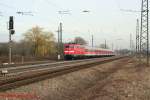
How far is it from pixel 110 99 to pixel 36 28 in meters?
102

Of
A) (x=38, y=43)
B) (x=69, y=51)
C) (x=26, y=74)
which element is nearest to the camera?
(x=26, y=74)

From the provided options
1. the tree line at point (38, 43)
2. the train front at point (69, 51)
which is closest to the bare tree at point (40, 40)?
the tree line at point (38, 43)

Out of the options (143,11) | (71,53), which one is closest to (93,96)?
(143,11)

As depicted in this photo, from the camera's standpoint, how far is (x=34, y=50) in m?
105

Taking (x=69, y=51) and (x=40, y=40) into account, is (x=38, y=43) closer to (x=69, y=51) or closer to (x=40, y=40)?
(x=40, y=40)

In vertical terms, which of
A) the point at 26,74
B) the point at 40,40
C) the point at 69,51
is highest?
the point at 40,40

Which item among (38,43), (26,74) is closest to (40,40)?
(38,43)

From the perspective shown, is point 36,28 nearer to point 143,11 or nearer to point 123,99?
point 143,11

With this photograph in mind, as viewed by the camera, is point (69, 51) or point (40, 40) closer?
point (69, 51)

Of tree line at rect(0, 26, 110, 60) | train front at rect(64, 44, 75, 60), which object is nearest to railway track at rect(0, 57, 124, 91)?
train front at rect(64, 44, 75, 60)

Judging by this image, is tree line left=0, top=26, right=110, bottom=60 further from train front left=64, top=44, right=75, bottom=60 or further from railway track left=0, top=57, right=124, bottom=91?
railway track left=0, top=57, right=124, bottom=91

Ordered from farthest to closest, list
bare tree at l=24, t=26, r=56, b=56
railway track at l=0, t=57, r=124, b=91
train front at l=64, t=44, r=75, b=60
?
1. bare tree at l=24, t=26, r=56, b=56
2. train front at l=64, t=44, r=75, b=60
3. railway track at l=0, t=57, r=124, b=91

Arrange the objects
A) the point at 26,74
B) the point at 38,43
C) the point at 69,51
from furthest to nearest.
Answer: the point at 38,43, the point at 69,51, the point at 26,74

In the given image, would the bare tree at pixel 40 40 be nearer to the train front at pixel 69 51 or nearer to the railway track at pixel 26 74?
the train front at pixel 69 51
